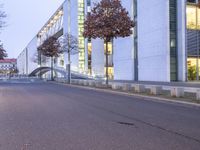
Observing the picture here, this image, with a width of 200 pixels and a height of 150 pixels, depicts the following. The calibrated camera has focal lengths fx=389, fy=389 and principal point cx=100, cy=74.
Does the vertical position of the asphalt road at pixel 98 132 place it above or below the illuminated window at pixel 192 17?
below

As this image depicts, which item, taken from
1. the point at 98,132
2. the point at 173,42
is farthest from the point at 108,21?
the point at 98,132

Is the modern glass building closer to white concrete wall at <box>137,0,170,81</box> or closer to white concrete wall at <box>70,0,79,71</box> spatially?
white concrete wall at <box>137,0,170,81</box>

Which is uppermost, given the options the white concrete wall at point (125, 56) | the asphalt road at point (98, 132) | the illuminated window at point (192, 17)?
the illuminated window at point (192, 17)

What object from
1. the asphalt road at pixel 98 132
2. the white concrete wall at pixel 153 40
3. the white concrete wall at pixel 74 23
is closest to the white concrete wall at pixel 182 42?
the white concrete wall at pixel 153 40

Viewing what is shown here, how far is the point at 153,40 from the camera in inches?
1986

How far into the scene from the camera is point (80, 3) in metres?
91.6

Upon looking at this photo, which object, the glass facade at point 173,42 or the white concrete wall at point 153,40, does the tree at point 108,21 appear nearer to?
the white concrete wall at point 153,40

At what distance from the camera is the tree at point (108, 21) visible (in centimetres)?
3384

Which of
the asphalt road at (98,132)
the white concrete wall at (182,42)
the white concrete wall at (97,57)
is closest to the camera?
the asphalt road at (98,132)

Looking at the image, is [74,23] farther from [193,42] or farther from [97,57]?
[193,42]

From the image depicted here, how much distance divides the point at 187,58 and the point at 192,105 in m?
31.8

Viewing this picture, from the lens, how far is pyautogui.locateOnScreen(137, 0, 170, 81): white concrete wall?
1884 inches

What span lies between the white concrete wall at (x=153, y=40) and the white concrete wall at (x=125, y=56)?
11.4 feet

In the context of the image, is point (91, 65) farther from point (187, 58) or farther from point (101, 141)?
point (101, 141)
